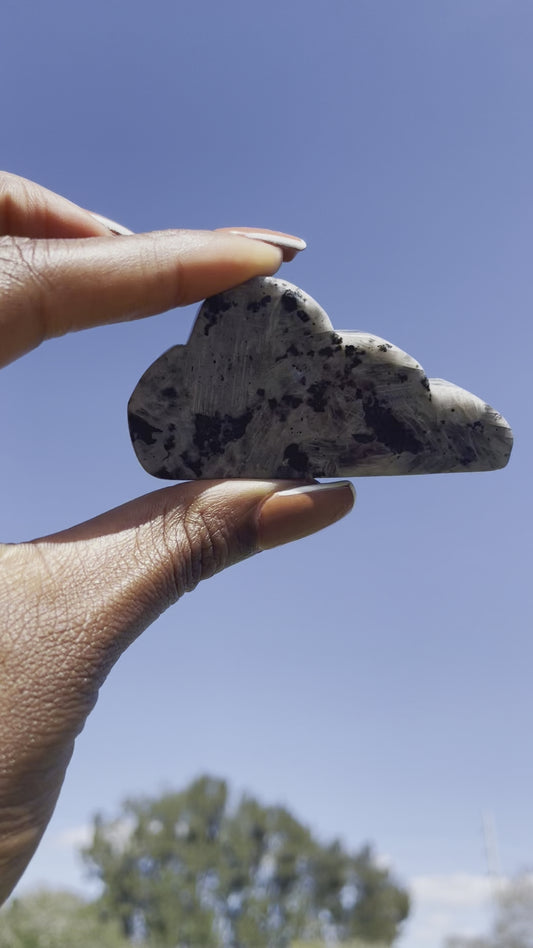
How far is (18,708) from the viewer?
2215mm

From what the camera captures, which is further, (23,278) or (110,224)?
(110,224)

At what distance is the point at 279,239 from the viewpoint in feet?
9.38

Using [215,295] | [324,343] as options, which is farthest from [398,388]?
[215,295]

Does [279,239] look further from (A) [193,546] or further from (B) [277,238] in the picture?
(A) [193,546]

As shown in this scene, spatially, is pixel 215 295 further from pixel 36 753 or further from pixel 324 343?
pixel 36 753

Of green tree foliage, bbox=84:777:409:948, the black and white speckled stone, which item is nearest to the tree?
green tree foliage, bbox=84:777:409:948

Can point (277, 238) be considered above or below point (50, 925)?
above

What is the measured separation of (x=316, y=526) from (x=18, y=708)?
1042mm

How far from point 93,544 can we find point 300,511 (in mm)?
646

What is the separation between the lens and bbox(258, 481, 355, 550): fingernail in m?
2.55

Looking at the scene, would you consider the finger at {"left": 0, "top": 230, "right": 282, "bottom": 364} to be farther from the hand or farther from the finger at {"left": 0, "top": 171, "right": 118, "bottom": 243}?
the finger at {"left": 0, "top": 171, "right": 118, "bottom": 243}

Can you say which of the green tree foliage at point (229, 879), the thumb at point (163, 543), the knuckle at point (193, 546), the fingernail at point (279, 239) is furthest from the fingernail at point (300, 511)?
the green tree foliage at point (229, 879)

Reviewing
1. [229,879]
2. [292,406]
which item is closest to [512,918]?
[229,879]

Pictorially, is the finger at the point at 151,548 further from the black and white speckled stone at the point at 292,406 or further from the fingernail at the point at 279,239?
the fingernail at the point at 279,239
